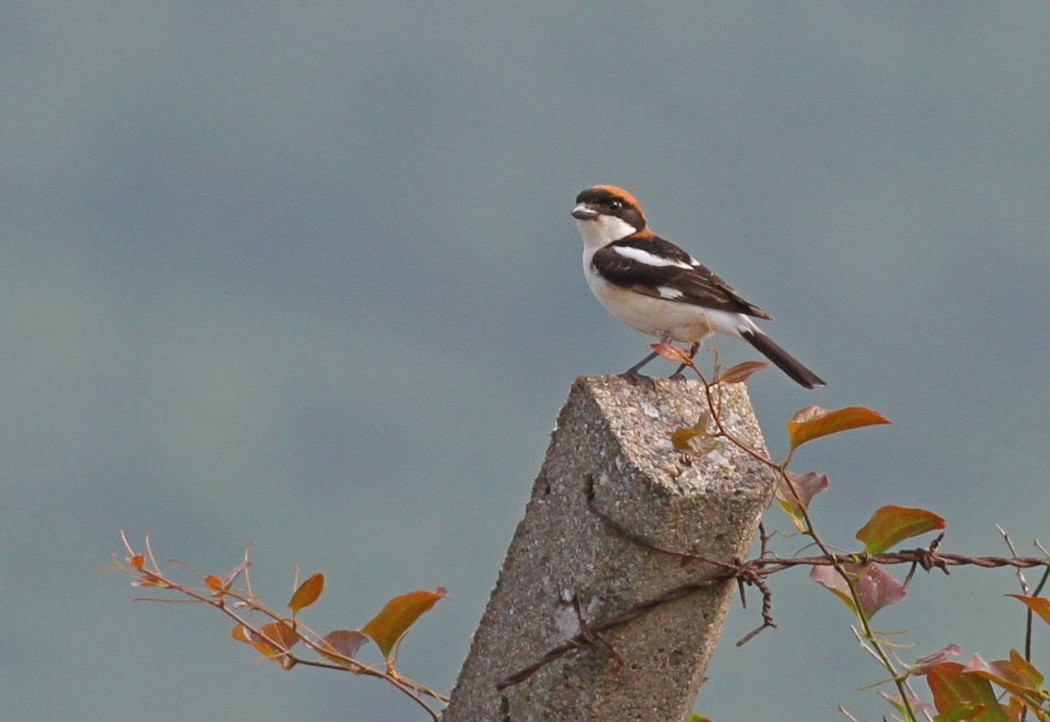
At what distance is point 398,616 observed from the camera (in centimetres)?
319

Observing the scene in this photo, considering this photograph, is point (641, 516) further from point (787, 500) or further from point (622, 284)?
point (622, 284)

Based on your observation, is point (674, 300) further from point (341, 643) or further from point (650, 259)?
point (341, 643)

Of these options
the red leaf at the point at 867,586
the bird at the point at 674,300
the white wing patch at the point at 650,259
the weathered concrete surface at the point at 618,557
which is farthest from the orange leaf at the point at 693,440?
the white wing patch at the point at 650,259

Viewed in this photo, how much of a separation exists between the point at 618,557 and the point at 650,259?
3324 mm

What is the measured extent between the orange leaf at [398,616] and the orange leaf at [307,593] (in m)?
0.15

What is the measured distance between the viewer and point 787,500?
3.05 metres

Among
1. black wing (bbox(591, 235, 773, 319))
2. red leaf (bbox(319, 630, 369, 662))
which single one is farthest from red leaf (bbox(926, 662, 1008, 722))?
black wing (bbox(591, 235, 773, 319))

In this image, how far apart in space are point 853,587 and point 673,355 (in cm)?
68

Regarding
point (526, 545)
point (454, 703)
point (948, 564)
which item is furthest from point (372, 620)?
point (948, 564)

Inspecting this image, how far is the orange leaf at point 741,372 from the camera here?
9.37 feet

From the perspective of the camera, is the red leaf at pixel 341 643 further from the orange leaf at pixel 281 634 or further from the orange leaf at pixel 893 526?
the orange leaf at pixel 893 526

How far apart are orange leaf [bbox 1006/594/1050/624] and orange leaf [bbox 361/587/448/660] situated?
4.33ft

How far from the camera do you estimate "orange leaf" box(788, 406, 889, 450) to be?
8.91ft

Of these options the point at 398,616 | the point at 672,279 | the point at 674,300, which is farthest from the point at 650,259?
the point at 398,616
